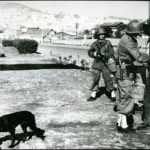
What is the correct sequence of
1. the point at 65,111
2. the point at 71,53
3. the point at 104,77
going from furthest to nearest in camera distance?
the point at 71,53, the point at 104,77, the point at 65,111

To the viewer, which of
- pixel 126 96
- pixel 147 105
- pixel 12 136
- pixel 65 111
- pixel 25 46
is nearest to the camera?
pixel 12 136

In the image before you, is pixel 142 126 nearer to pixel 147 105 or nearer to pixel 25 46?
pixel 147 105

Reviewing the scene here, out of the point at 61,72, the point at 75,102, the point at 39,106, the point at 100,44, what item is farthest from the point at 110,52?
the point at 61,72

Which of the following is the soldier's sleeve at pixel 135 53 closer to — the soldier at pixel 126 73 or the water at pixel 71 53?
the soldier at pixel 126 73

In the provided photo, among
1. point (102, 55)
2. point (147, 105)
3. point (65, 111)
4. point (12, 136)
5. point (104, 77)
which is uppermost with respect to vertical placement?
point (102, 55)

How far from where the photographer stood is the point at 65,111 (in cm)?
780

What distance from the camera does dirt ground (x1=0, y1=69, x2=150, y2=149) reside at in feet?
18.6

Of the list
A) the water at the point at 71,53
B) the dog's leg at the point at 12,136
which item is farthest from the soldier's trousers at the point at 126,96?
the water at the point at 71,53

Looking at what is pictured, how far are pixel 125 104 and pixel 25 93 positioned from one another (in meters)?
4.22

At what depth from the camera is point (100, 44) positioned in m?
8.54

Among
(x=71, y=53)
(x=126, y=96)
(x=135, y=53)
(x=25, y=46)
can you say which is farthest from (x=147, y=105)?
(x=71, y=53)

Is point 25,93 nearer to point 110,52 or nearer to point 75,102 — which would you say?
point 75,102

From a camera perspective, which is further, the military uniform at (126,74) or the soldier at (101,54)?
the soldier at (101,54)

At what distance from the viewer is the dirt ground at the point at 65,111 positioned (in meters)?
5.66
